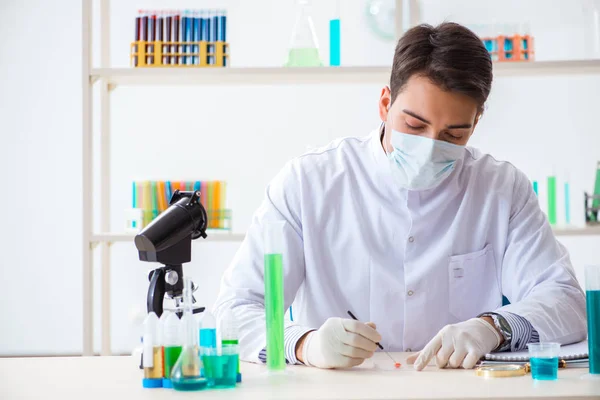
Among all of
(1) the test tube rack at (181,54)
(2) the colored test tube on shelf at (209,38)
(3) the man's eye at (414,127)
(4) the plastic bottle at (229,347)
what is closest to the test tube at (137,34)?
(1) the test tube rack at (181,54)

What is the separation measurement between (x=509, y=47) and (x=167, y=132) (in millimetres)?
Answer: 1497

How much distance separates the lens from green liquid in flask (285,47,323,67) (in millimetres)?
2707

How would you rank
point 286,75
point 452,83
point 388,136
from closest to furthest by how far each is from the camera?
point 452,83 → point 388,136 → point 286,75

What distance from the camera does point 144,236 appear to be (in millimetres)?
1296

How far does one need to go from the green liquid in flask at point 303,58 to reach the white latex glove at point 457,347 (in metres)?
1.55

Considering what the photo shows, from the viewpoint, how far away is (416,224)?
5.75 ft

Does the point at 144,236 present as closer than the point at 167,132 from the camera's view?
Yes

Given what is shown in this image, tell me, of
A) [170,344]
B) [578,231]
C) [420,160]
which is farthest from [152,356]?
[578,231]

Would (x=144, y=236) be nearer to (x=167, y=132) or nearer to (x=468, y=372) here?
(x=468, y=372)

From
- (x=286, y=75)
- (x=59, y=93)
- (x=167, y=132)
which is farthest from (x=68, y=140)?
(x=286, y=75)

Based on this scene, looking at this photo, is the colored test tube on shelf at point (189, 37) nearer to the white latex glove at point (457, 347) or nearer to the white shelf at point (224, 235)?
the white shelf at point (224, 235)

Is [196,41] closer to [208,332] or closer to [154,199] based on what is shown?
[154,199]

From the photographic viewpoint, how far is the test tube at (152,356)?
110 cm

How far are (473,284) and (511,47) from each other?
4.10ft
